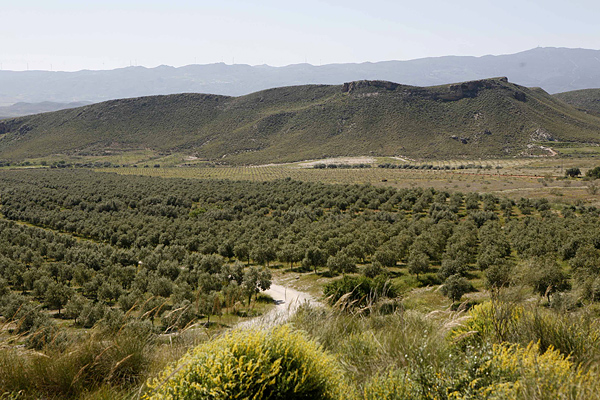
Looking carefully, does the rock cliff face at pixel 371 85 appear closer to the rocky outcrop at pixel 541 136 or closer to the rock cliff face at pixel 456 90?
the rock cliff face at pixel 456 90

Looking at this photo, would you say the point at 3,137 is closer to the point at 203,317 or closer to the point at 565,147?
the point at 203,317

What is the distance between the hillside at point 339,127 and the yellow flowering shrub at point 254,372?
138m

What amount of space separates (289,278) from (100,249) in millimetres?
23011

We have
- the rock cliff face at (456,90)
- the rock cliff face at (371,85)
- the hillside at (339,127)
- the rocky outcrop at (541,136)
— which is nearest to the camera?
the rocky outcrop at (541,136)

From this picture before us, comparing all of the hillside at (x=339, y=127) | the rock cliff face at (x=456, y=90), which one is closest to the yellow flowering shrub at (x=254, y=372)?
the hillside at (x=339, y=127)

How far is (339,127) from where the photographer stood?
163m

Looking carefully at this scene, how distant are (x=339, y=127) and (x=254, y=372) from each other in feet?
537

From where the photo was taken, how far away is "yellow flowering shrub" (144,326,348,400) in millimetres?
4328

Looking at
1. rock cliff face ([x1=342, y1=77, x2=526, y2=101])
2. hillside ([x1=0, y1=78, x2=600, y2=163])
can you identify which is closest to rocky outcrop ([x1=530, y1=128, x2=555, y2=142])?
hillside ([x1=0, y1=78, x2=600, y2=163])

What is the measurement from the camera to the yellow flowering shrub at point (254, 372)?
14.2 ft

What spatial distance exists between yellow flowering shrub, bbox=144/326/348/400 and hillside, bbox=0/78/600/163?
454 feet

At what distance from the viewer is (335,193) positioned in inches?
2808

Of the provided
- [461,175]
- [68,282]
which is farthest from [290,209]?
[461,175]

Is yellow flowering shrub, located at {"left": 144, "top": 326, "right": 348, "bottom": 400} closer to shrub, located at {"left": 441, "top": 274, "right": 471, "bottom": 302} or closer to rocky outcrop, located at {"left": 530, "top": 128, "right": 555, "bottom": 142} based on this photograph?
shrub, located at {"left": 441, "top": 274, "right": 471, "bottom": 302}
